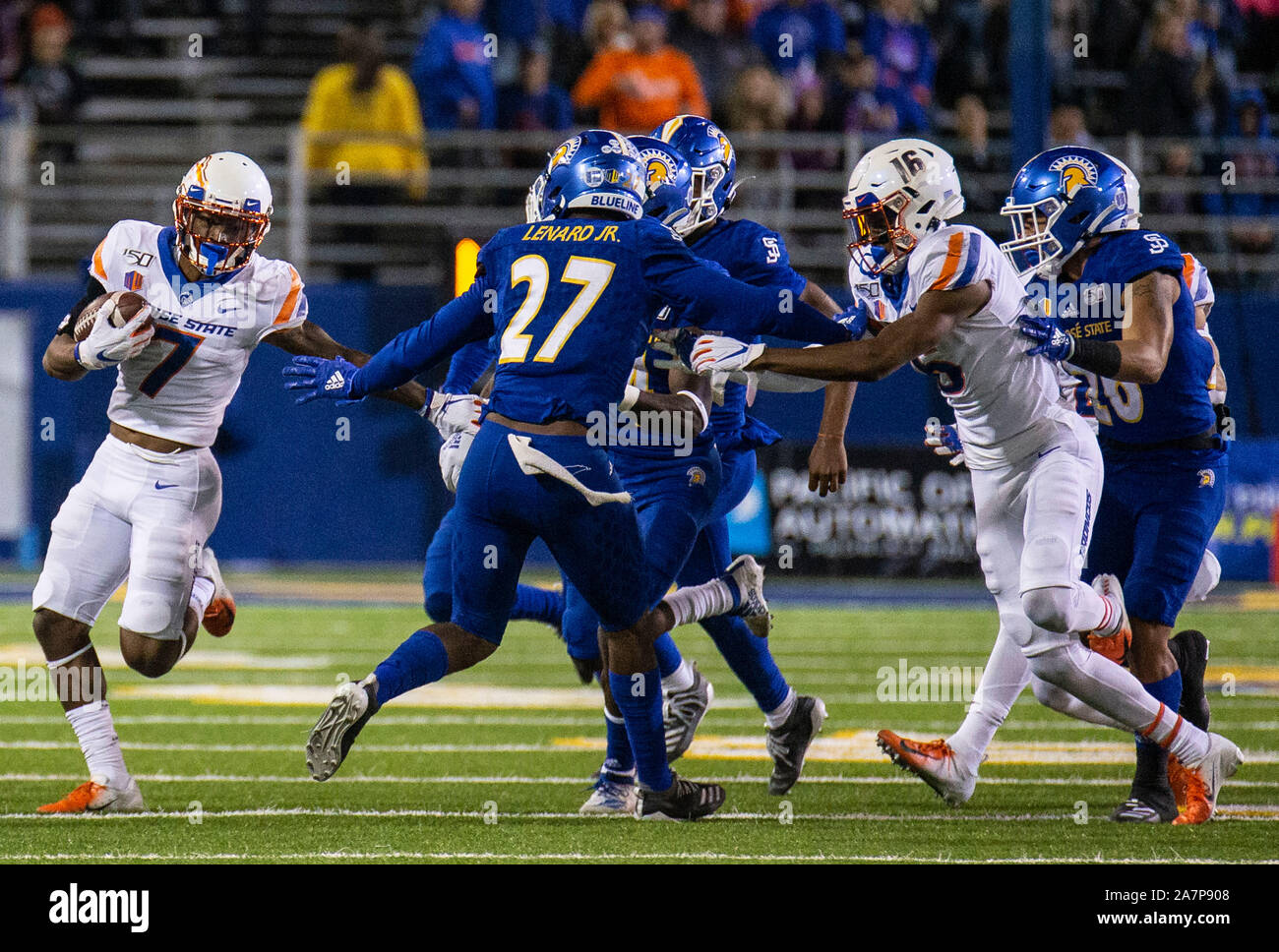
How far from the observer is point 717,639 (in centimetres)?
579

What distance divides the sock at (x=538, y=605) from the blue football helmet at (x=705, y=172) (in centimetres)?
136

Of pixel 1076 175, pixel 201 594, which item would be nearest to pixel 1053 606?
pixel 1076 175

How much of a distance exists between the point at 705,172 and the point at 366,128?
789 cm

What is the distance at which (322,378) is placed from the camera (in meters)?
5.16

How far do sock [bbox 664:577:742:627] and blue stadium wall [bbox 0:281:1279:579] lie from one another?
7.71m

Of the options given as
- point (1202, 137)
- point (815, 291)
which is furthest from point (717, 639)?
point (1202, 137)

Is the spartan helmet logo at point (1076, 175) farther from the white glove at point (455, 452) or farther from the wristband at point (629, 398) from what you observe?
the white glove at point (455, 452)

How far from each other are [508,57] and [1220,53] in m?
5.51

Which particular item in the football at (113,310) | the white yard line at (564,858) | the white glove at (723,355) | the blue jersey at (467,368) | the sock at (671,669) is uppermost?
the football at (113,310)

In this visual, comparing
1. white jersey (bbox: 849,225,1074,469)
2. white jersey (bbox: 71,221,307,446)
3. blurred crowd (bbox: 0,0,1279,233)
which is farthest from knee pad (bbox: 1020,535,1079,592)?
blurred crowd (bbox: 0,0,1279,233)

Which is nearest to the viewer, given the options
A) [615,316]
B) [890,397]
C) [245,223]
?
[615,316]

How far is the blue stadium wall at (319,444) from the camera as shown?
13336 millimetres

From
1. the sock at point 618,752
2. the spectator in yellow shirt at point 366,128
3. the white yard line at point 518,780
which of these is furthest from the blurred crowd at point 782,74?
the sock at point 618,752

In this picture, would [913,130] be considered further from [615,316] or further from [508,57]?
[615,316]
